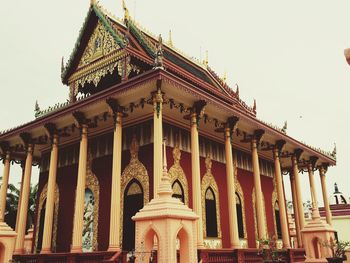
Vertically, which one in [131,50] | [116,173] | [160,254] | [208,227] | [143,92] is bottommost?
[160,254]

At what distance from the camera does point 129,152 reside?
13766 mm

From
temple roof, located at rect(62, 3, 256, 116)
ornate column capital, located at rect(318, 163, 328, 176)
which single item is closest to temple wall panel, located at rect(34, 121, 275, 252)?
temple roof, located at rect(62, 3, 256, 116)

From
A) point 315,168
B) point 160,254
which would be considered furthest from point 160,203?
point 315,168

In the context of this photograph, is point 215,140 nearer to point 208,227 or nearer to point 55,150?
point 208,227

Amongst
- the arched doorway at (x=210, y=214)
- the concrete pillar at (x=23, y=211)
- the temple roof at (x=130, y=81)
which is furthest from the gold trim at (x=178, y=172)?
the concrete pillar at (x=23, y=211)

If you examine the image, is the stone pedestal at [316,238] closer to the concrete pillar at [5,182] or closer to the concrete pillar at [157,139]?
the concrete pillar at [157,139]

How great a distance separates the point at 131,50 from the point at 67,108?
3.00 metres

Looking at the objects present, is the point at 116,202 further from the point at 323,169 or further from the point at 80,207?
the point at 323,169

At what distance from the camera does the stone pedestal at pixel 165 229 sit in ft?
24.2

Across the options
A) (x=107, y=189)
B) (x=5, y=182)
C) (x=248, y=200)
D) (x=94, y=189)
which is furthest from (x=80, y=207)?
(x=248, y=200)

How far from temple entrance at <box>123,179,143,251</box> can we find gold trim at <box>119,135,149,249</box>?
4.3 inches

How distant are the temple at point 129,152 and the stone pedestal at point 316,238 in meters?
0.23

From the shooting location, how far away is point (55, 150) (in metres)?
14.1

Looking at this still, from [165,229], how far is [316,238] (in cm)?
826
